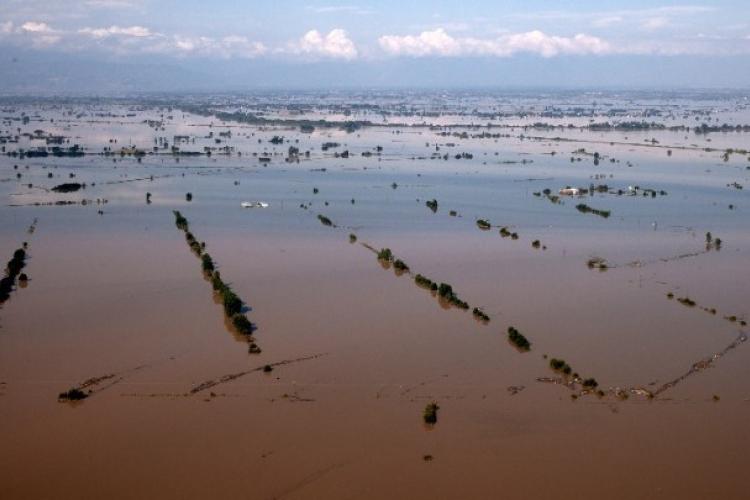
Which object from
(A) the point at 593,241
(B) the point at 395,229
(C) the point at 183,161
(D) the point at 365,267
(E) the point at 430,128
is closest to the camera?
(D) the point at 365,267

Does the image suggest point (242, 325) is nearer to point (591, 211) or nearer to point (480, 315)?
point (480, 315)

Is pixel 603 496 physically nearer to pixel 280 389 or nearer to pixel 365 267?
pixel 280 389

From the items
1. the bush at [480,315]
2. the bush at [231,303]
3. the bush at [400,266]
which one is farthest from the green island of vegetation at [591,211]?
the bush at [231,303]

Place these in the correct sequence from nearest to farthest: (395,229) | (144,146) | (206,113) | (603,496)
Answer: (603,496)
(395,229)
(144,146)
(206,113)

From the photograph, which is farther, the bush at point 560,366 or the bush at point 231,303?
the bush at point 231,303

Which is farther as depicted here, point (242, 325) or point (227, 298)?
point (227, 298)

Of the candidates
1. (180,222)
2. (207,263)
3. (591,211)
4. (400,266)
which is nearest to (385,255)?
(400,266)

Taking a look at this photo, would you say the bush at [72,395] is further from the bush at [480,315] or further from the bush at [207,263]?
the bush at [480,315]

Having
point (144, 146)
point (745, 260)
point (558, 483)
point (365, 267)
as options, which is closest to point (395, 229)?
point (365, 267)
